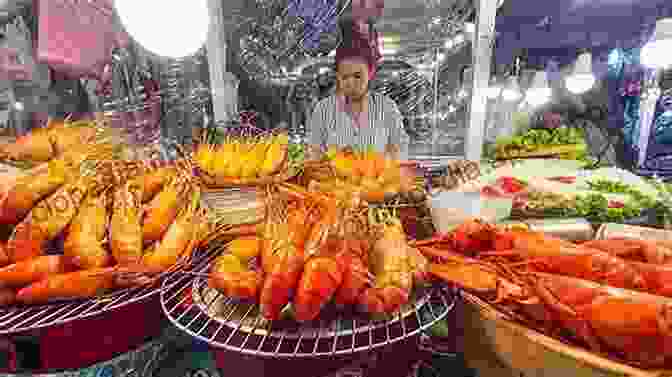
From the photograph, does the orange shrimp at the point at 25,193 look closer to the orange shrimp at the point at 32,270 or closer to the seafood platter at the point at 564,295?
the orange shrimp at the point at 32,270

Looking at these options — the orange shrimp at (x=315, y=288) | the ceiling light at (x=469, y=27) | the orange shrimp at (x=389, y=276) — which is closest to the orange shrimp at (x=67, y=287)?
the orange shrimp at (x=315, y=288)

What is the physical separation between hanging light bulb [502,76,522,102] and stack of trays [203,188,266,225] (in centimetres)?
464

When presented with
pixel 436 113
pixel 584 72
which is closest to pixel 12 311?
pixel 436 113

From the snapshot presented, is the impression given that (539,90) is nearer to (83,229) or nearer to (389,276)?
(389,276)

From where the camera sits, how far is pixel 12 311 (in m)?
0.83

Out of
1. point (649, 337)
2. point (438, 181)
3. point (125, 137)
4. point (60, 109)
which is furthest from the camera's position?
→ point (60, 109)

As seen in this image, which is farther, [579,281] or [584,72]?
[584,72]

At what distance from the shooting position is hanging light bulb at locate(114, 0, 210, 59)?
7.20 ft

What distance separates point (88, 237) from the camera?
3.06ft

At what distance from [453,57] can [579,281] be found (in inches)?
148

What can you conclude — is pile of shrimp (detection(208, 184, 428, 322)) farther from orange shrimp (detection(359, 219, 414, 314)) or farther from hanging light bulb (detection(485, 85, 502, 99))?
hanging light bulb (detection(485, 85, 502, 99))

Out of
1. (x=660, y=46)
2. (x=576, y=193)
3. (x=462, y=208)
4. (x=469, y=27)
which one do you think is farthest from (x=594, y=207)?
(x=660, y=46)

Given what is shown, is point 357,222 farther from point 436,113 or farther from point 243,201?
point 436,113

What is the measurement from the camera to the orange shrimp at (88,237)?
91cm
